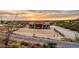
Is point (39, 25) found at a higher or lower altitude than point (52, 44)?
higher

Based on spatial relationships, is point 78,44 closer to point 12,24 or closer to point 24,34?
point 24,34

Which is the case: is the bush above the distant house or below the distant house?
below

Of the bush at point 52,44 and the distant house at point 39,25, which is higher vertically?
the distant house at point 39,25

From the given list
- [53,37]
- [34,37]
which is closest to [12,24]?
[34,37]
